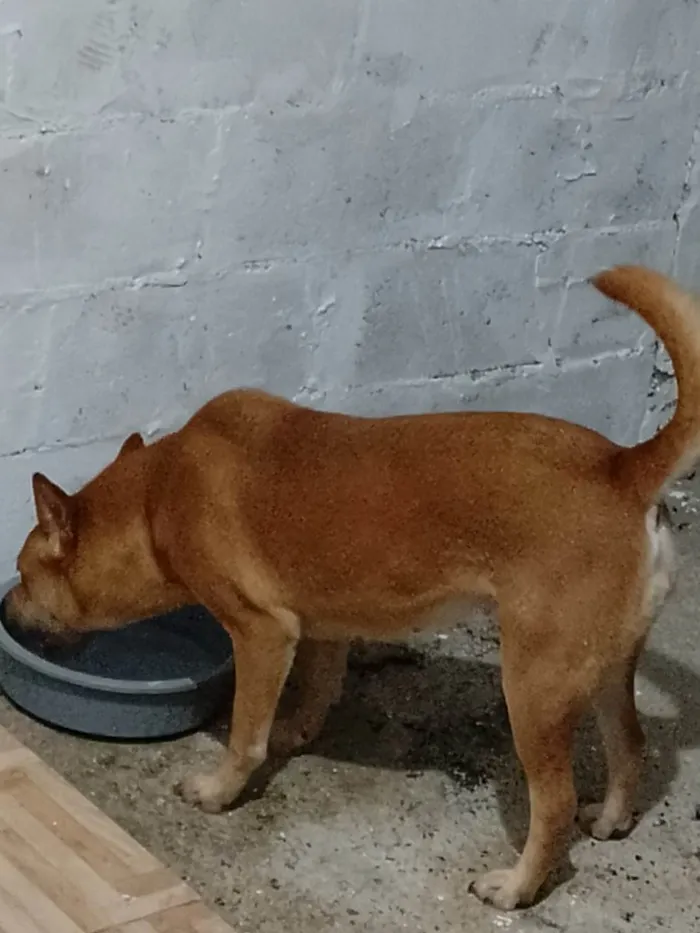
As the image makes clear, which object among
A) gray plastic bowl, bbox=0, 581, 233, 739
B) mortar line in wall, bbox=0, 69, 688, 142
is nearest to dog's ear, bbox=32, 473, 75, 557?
gray plastic bowl, bbox=0, 581, 233, 739

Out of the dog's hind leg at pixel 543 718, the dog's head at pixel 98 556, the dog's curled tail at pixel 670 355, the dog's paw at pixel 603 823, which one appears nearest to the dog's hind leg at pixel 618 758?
the dog's paw at pixel 603 823

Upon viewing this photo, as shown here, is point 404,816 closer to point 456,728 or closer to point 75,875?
point 456,728

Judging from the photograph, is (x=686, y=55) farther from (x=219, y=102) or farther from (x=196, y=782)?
(x=196, y=782)

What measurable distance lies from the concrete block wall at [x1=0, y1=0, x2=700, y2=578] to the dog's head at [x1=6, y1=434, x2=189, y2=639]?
392 millimetres

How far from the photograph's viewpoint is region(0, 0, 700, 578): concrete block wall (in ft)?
7.65

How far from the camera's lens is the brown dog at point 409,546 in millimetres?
1862

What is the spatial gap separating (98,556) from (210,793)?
42 cm

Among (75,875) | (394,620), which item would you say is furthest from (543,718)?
(75,875)

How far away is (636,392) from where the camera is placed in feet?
10.8

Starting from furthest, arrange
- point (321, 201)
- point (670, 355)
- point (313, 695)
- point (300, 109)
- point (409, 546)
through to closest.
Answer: point (321, 201) < point (300, 109) < point (313, 695) < point (409, 546) < point (670, 355)

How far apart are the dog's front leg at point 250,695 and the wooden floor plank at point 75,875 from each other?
195 mm

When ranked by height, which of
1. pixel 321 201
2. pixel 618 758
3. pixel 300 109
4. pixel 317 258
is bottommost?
pixel 618 758

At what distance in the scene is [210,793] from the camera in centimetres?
216

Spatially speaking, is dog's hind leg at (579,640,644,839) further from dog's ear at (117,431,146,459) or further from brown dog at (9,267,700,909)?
dog's ear at (117,431,146,459)
